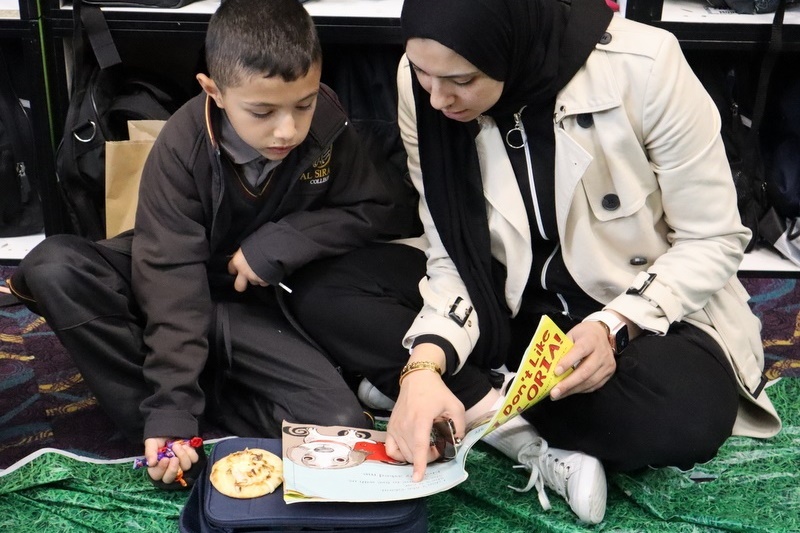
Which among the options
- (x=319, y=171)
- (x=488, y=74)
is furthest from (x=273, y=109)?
(x=488, y=74)

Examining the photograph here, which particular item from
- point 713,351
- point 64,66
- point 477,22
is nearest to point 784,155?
point 713,351

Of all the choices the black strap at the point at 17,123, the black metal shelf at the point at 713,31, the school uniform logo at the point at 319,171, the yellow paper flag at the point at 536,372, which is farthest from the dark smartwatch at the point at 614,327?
the black strap at the point at 17,123

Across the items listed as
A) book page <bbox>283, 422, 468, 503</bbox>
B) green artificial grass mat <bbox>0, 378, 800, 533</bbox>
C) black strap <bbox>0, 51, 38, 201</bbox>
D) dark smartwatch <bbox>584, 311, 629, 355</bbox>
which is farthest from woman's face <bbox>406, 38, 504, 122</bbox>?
black strap <bbox>0, 51, 38, 201</bbox>

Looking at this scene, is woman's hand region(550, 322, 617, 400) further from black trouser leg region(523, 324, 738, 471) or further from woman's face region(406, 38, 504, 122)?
woman's face region(406, 38, 504, 122)

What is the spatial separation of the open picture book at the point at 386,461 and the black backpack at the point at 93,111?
0.85 meters

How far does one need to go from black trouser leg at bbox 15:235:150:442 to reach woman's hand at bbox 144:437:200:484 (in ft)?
0.43

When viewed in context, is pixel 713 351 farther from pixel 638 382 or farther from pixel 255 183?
pixel 255 183

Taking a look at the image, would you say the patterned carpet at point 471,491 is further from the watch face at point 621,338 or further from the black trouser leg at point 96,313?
the watch face at point 621,338

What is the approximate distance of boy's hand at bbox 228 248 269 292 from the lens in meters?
1.58

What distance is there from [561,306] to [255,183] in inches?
21.0

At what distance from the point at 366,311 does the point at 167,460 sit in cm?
40

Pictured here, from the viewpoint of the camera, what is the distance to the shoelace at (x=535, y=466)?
1.46m

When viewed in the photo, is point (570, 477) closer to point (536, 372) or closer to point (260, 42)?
point (536, 372)

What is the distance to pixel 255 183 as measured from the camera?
5.19ft
